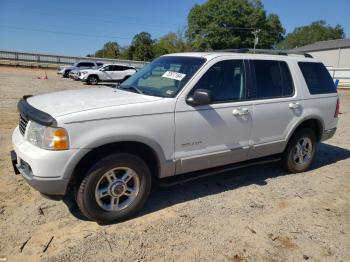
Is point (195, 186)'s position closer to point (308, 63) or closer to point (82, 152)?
point (82, 152)

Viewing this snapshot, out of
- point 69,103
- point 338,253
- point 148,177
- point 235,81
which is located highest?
point 235,81

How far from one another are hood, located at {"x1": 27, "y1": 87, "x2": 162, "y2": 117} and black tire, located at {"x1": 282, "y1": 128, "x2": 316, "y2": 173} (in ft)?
8.85

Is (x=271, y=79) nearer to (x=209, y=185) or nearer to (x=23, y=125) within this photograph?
(x=209, y=185)

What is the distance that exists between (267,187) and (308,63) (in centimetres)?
226

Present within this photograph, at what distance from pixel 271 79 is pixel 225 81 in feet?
3.13

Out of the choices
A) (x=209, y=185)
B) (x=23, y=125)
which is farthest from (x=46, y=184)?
(x=209, y=185)

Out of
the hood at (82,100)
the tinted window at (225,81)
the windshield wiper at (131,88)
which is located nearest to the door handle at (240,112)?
the tinted window at (225,81)

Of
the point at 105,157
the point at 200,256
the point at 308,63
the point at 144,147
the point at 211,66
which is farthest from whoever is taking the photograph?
the point at 308,63

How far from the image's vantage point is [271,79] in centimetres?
481

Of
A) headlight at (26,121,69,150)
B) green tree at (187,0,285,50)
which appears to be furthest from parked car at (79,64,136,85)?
green tree at (187,0,285,50)

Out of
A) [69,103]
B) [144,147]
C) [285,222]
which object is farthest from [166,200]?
[69,103]

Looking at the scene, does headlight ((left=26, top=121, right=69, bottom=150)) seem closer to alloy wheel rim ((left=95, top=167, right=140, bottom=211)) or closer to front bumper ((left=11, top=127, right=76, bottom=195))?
front bumper ((left=11, top=127, right=76, bottom=195))

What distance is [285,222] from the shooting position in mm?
3877

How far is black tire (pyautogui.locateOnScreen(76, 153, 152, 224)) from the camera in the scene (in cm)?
335
